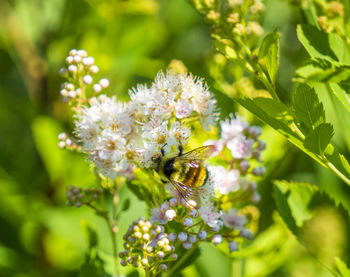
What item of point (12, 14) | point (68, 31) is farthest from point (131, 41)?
point (12, 14)

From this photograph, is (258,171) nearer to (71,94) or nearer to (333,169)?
(333,169)

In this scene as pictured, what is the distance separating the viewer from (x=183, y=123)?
1610mm

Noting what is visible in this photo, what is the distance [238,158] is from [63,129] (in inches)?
54.3

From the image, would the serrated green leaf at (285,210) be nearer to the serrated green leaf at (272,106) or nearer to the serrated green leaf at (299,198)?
the serrated green leaf at (299,198)

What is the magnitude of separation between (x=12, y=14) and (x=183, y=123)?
1.99 m

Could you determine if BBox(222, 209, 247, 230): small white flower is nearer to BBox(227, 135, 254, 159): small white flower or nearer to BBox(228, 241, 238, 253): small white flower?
BBox(228, 241, 238, 253): small white flower

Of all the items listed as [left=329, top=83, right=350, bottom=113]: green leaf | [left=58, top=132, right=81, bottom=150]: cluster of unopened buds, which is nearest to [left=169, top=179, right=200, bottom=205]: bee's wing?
[left=58, top=132, right=81, bottom=150]: cluster of unopened buds

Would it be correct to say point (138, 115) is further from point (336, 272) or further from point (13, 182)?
point (13, 182)

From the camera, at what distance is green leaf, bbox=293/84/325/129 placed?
1.18 metres

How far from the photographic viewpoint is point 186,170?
163 centimetres

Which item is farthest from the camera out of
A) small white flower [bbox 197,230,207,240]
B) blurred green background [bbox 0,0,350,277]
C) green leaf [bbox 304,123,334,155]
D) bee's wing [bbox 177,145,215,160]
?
blurred green background [bbox 0,0,350,277]

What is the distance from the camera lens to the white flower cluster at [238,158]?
5.17 ft

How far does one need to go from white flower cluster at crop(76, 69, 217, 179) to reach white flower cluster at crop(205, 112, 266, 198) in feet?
→ 0.30

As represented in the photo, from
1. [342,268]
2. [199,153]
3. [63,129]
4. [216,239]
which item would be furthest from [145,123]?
[63,129]
